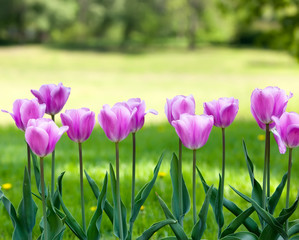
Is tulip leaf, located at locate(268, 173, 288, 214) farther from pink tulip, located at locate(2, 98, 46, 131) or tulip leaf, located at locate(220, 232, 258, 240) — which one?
pink tulip, located at locate(2, 98, 46, 131)

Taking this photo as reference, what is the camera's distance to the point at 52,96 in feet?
5.12

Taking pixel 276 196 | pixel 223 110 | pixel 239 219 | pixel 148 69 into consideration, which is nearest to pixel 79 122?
pixel 223 110

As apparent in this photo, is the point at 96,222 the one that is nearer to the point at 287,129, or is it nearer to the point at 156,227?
the point at 156,227

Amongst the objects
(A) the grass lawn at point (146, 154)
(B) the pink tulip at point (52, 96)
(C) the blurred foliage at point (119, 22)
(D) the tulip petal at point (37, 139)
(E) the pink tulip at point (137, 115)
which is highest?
(C) the blurred foliage at point (119, 22)

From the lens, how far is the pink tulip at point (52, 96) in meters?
1.56

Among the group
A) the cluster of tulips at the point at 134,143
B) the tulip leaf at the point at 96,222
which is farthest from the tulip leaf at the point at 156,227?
the tulip leaf at the point at 96,222

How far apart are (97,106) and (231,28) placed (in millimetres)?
26311

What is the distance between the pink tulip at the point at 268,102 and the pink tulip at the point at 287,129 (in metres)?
0.09

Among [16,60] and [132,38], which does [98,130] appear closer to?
[16,60]

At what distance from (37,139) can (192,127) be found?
1.45ft

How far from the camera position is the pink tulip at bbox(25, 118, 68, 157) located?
3.98 feet

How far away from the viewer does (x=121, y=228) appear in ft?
4.56

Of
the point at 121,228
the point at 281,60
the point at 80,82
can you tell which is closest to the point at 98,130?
the point at 121,228

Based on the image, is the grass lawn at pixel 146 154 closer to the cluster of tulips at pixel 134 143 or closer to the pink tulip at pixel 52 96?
the cluster of tulips at pixel 134 143
